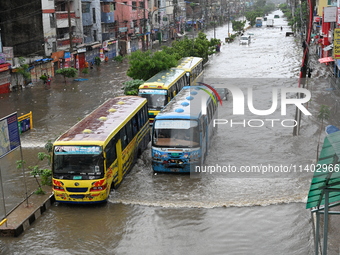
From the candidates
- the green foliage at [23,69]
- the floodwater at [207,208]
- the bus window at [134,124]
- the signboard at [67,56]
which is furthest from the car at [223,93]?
the signboard at [67,56]

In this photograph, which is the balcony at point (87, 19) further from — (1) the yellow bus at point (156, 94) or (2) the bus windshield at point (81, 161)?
(2) the bus windshield at point (81, 161)

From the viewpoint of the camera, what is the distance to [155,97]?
846 inches

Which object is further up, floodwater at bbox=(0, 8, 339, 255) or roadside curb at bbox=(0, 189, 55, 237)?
roadside curb at bbox=(0, 189, 55, 237)

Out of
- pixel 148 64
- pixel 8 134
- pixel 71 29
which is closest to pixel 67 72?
pixel 71 29

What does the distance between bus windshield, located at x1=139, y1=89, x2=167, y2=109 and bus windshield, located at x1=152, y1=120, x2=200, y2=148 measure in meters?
5.88

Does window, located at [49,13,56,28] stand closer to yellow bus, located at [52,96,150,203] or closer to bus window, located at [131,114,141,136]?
bus window, located at [131,114,141,136]

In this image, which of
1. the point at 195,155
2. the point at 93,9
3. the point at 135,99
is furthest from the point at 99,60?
the point at 195,155

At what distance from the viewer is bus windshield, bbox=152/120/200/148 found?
15.3m

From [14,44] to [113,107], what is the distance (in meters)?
26.7

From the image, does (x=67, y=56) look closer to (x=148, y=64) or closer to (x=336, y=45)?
(x=148, y=64)

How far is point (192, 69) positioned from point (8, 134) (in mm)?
18430

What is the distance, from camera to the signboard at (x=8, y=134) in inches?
Answer: 456

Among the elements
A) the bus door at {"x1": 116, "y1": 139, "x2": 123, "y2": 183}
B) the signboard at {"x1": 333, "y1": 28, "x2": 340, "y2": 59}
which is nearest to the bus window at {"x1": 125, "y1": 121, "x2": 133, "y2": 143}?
the bus door at {"x1": 116, "y1": 139, "x2": 123, "y2": 183}

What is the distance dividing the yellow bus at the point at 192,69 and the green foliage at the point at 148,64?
1065mm
